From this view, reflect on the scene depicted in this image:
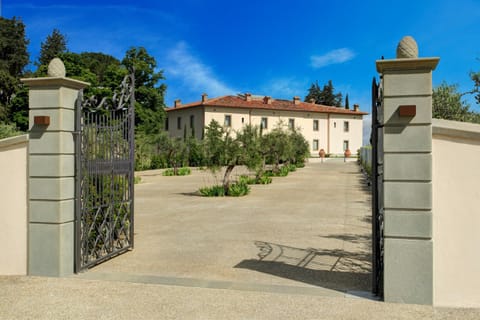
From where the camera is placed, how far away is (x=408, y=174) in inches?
181

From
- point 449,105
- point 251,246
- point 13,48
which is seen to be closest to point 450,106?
point 449,105

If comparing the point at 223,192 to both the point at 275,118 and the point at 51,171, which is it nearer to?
the point at 51,171

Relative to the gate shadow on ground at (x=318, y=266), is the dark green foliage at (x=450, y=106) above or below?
above

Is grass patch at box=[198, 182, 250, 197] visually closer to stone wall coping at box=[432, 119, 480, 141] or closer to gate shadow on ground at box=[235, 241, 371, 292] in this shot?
gate shadow on ground at box=[235, 241, 371, 292]

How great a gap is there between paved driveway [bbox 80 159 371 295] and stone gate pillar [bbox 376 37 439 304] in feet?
2.38

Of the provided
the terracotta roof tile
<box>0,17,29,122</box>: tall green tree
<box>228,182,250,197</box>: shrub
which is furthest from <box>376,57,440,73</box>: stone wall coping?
the terracotta roof tile

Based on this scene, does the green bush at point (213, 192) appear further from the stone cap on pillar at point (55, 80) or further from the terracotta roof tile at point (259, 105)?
the terracotta roof tile at point (259, 105)

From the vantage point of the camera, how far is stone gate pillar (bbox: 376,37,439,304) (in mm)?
4566

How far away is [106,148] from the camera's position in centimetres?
655

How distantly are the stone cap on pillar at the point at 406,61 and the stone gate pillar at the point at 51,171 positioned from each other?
3.71 meters

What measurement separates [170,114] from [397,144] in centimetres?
5278

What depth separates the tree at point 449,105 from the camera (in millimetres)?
16422

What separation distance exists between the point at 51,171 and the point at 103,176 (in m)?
1.01

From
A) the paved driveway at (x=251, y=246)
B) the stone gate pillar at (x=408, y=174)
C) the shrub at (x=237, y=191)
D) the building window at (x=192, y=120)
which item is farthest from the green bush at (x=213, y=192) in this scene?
the building window at (x=192, y=120)
